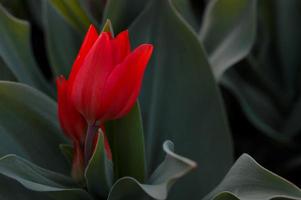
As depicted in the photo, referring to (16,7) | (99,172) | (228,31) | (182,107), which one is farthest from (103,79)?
(16,7)

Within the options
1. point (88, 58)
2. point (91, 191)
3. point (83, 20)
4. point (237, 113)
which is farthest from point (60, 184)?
point (237, 113)

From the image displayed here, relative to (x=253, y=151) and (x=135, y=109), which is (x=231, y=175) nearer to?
(x=135, y=109)

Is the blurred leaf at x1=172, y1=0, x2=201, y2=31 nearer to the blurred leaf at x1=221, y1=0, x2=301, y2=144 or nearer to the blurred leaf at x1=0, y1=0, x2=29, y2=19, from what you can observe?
the blurred leaf at x1=221, y1=0, x2=301, y2=144

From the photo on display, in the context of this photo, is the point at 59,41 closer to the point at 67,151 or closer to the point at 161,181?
the point at 67,151

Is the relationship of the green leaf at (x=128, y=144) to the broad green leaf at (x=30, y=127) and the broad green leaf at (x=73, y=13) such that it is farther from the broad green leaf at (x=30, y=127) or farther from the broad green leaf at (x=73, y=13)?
the broad green leaf at (x=73, y=13)

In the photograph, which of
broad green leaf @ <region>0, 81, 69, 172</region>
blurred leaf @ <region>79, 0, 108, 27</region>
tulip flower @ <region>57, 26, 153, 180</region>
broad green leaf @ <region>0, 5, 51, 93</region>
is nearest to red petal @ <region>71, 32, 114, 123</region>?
tulip flower @ <region>57, 26, 153, 180</region>
